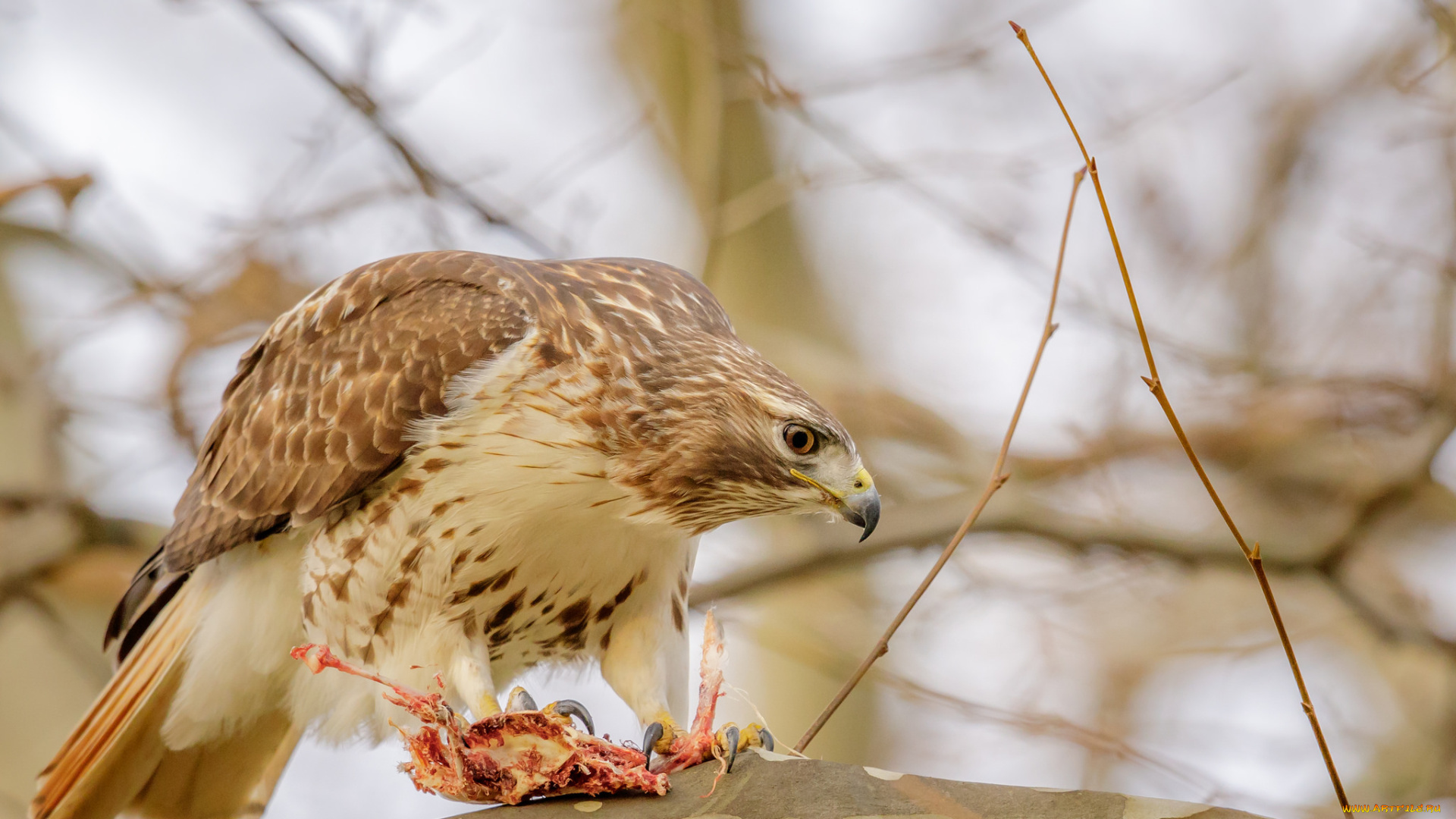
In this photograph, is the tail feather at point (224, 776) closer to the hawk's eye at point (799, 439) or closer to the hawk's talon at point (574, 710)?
the hawk's talon at point (574, 710)

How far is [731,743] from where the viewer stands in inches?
102

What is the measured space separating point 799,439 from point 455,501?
84 centimetres

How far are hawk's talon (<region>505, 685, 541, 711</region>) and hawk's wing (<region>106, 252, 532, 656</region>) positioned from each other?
24.8 inches

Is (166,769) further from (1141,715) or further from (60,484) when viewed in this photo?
(1141,715)

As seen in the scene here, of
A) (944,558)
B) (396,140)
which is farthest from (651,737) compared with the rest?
(396,140)

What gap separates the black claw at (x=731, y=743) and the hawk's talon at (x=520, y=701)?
1.67ft

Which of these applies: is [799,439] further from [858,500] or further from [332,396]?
[332,396]

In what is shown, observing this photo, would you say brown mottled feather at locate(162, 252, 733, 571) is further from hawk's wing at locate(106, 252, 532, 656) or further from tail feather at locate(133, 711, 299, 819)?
tail feather at locate(133, 711, 299, 819)

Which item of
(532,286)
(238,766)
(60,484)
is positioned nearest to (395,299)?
(532,286)

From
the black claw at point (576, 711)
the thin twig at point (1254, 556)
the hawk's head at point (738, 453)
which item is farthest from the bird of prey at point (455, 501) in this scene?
the thin twig at point (1254, 556)

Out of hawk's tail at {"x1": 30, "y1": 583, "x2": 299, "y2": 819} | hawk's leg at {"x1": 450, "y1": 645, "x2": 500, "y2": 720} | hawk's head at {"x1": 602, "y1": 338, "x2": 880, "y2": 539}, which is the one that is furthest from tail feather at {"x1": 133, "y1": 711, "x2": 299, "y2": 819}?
hawk's head at {"x1": 602, "y1": 338, "x2": 880, "y2": 539}

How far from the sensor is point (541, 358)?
120 inches

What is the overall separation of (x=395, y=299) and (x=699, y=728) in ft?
4.64

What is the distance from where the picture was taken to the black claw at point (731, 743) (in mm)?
2551
